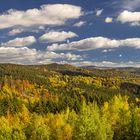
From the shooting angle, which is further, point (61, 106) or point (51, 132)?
point (61, 106)

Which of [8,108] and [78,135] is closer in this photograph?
[78,135]

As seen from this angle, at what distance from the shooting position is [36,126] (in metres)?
93.9

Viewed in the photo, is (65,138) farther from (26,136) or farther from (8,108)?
(8,108)

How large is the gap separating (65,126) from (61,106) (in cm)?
9723

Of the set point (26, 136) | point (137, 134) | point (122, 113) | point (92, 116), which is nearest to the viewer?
point (92, 116)

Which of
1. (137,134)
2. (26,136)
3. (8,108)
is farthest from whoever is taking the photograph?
(8,108)

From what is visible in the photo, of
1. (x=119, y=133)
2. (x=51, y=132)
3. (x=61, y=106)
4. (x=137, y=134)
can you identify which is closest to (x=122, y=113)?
(x=119, y=133)

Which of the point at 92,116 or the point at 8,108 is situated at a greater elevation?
the point at 92,116

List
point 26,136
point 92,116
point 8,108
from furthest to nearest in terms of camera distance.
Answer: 1. point 8,108
2. point 26,136
3. point 92,116

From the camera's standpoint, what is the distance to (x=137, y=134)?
3693 inches

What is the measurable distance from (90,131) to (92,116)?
5.40 m

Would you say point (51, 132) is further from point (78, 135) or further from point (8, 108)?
point (8, 108)

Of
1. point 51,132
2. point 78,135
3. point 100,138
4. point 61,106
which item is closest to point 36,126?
point 51,132

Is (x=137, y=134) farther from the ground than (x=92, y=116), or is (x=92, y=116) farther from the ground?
(x=92, y=116)
